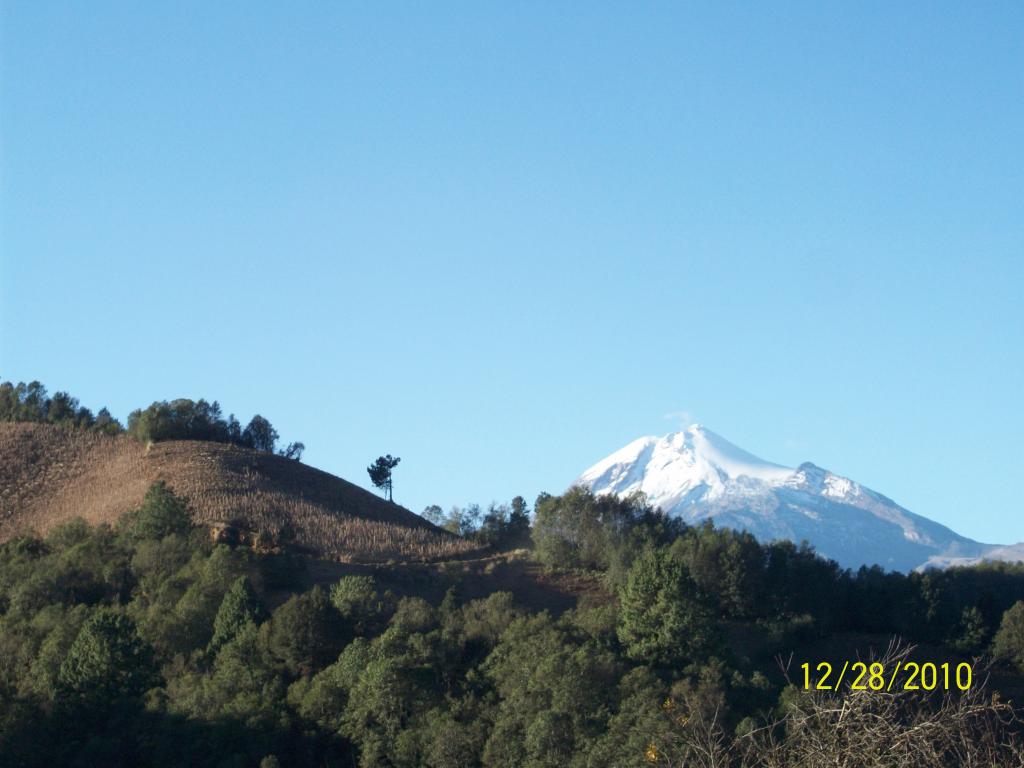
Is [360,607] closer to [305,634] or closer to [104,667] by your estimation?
[305,634]

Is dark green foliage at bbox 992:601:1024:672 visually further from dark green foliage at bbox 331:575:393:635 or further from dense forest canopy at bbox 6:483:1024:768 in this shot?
dark green foliage at bbox 331:575:393:635

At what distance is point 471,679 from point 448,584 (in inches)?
348

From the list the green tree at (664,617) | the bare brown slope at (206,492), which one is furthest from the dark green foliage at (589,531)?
the green tree at (664,617)

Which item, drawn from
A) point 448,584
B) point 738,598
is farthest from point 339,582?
point 738,598

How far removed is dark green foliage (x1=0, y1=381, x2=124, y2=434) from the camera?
176 ft

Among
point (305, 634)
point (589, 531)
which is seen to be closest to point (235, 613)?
point (305, 634)

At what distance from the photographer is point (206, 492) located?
43938mm

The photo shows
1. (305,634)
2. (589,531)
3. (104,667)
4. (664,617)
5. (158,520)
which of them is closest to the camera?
(104,667)

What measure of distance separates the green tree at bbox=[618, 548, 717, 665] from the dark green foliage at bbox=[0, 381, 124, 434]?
28.8 metres

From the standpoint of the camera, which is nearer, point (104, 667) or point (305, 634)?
point (104, 667)

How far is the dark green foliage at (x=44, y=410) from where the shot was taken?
2111 inches

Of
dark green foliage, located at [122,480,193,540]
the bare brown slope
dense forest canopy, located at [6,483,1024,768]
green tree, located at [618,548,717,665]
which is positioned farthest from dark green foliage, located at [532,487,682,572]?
dark green foliage, located at [122,480,193,540]

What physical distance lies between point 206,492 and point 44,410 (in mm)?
15532

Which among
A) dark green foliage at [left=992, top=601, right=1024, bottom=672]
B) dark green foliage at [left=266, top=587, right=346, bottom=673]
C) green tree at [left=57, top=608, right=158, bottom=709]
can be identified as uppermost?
dark green foliage at [left=992, top=601, right=1024, bottom=672]
